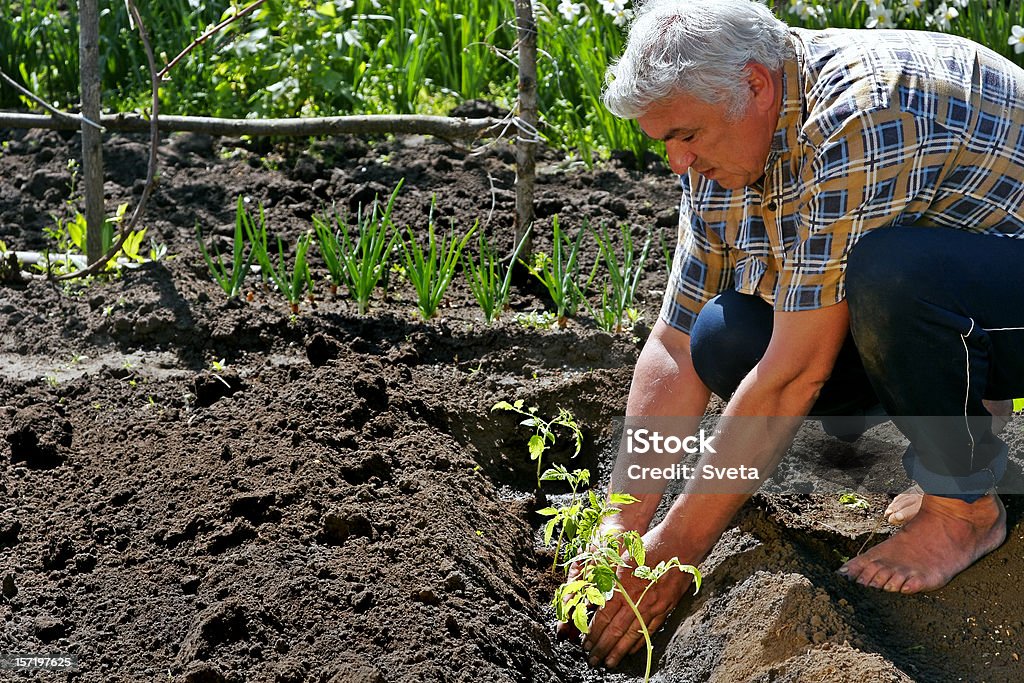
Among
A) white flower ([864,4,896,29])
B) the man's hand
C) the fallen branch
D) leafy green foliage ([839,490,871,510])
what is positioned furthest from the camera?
white flower ([864,4,896,29])

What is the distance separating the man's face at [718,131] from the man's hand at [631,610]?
74cm

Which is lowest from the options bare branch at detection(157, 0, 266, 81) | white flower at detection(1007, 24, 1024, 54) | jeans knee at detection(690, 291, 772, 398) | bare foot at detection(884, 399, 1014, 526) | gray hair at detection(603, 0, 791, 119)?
bare foot at detection(884, 399, 1014, 526)

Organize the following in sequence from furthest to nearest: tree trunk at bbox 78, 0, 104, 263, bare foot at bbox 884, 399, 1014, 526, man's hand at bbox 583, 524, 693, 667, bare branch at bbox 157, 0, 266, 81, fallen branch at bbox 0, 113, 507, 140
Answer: fallen branch at bbox 0, 113, 507, 140
tree trunk at bbox 78, 0, 104, 263
bare branch at bbox 157, 0, 266, 81
bare foot at bbox 884, 399, 1014, 526
man's hand at bbox 583, 524, 693, 667

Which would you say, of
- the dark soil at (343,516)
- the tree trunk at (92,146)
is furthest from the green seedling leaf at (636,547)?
the tree trunk at (92,146)

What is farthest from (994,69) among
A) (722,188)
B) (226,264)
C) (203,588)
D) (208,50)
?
(208,50)

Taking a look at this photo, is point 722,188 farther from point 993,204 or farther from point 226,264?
point 226,264

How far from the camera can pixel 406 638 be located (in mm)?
2270

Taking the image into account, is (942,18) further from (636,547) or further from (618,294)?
(636,547)

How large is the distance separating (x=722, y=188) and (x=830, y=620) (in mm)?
908

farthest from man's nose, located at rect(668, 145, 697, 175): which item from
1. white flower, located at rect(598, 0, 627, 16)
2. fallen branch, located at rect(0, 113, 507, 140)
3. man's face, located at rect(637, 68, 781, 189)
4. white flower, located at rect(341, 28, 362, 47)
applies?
white flower, located at rect(341, 28, 362, 47)

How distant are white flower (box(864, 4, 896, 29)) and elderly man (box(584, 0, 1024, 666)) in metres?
2.35

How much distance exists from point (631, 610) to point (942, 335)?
84 centimetres

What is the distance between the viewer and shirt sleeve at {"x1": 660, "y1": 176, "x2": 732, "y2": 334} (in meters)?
2.61

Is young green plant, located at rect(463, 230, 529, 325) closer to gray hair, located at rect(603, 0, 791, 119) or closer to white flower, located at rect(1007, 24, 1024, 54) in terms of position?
gray hair, located at rect(603, 0, 791, 119)
